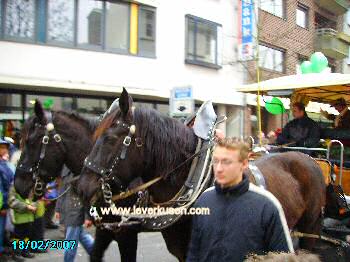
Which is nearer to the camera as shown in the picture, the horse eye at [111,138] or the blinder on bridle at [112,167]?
the blinder on bridle at [112,167]

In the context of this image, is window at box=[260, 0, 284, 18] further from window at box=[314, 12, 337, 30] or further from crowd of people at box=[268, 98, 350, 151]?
crowd of people at box=[268, 98, 350, 151]

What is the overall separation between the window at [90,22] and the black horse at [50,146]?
859 centimetres

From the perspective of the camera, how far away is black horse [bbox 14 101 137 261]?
4504 millimetres

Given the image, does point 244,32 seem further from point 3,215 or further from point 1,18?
point 3,215

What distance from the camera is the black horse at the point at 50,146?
14.8 feet

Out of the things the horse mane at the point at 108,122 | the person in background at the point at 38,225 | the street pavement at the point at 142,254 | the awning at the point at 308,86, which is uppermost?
the awning at the point at 308,86

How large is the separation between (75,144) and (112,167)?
1594 mm

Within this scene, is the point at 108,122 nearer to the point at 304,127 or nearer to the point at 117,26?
the point at 304,127

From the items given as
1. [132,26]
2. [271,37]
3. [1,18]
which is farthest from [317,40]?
[1,18]

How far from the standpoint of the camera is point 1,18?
11.4 m

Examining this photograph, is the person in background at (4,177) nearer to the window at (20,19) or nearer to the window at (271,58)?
the window at (20,19)

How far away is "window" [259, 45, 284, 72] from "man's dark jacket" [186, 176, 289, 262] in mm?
15977

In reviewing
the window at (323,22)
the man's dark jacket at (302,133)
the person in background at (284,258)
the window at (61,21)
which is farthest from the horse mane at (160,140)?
the window at (323,22)

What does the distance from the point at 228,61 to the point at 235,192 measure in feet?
48.1
